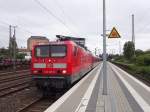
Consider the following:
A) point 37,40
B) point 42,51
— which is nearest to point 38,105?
point 42,51

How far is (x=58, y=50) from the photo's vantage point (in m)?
16.6

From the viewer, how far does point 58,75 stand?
15945 millimetres

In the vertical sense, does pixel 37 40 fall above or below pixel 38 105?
above

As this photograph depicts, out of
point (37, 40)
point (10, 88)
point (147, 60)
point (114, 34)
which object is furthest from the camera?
point (147, 60)

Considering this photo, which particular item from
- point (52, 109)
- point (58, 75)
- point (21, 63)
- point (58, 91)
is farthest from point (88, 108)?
point (21, 63)

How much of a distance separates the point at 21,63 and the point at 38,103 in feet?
149

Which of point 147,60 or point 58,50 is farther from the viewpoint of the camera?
point 147,60

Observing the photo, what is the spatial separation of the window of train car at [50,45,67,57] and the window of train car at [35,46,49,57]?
26 cm

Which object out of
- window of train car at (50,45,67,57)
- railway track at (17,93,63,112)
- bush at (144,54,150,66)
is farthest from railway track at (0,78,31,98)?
bush at (144,54,150,66)

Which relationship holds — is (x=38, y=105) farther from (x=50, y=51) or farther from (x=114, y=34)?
(x=114, y=34)

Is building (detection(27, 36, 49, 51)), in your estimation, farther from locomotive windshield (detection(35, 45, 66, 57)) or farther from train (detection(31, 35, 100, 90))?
train (detection(31, 35, 100, 90))

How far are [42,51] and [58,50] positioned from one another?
33.4 inches

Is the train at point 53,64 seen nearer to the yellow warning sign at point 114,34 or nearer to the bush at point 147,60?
the yellow warning sign at point 114,34

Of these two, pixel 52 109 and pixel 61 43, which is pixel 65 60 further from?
pixel 52 109
